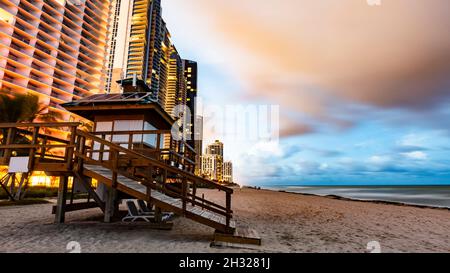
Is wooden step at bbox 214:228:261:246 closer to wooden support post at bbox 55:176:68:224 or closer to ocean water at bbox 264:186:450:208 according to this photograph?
wooden support post at bbox 55:176:68:224

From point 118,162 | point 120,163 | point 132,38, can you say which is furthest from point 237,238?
point 132,38

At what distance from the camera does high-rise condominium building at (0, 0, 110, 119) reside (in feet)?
174

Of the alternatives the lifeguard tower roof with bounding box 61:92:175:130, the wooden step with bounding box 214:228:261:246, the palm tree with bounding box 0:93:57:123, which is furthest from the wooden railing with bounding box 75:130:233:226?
the palm tree with bounding box 0:93:57:123

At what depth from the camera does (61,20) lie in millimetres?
64812

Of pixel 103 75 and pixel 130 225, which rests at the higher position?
pixel 103 75

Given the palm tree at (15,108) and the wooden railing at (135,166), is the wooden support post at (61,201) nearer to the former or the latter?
the wooden railing at (135,166)

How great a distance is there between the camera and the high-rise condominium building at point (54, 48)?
53188 mm

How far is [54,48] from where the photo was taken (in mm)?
62156

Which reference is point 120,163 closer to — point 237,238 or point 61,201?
point 61,201

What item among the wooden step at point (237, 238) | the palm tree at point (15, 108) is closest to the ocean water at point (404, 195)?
the wooden step at point (237, 238)

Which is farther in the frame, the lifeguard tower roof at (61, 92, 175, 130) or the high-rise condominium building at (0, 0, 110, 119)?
the high-rise condominium building at (0, 0, 110, 119)

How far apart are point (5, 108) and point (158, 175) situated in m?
19.6

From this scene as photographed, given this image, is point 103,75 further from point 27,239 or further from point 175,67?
point 175,67
